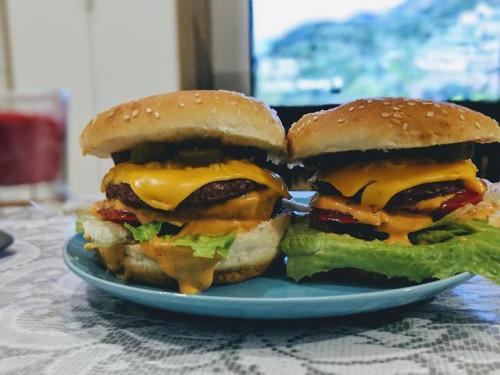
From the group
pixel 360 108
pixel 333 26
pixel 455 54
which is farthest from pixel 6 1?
pixel 360 108

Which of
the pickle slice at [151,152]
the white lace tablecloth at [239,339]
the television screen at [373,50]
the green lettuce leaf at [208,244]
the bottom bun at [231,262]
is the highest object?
the television screen at [373,50]

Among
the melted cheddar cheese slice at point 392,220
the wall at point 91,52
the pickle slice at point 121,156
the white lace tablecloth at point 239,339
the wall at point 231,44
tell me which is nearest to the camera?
the white lace tablecloth at point 239,339

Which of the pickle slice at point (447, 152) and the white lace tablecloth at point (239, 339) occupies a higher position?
the pickle slice at point (447, 152)

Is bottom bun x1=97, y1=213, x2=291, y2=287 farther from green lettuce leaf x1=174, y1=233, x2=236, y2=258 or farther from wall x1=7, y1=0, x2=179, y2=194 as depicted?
wall x1=7, y1=0, x2=179, y2=194

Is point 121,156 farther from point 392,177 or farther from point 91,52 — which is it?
point 91,52

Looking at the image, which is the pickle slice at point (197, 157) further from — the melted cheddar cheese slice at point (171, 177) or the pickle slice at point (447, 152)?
the pickle slice at point (447, 152)

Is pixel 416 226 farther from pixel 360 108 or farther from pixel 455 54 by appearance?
pixel 455 54

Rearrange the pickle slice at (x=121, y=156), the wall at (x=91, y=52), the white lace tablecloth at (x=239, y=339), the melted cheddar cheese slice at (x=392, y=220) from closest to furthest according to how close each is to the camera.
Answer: the white lace tablecloth at (x=239, y=339), the melted cheddar cheese slice at (x=392, y=220), the pickle slice at (x=121, y=156), the wall at (x=91, y=52)

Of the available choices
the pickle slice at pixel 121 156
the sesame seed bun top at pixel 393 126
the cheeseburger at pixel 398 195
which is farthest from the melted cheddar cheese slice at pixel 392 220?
the pickle slice at pixel 121 156

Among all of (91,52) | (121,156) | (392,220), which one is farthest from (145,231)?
(91,52)
